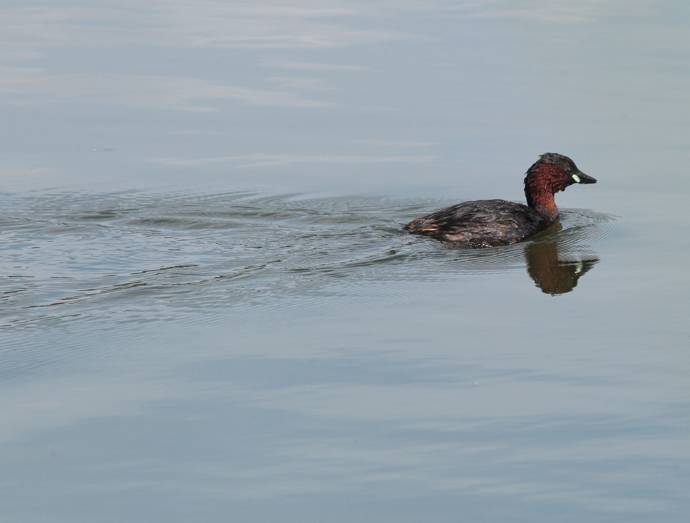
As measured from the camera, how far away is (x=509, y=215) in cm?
1325

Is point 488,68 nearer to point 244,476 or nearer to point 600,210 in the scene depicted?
point 600,210

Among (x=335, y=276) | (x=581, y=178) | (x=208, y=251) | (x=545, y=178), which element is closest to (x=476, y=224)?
(x=545, y=178)

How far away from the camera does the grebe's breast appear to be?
1289cm

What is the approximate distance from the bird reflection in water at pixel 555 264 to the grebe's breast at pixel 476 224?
241 mm

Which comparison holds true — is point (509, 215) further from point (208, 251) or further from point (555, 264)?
point (208, 251)

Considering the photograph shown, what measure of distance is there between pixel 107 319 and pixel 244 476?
3223 mm

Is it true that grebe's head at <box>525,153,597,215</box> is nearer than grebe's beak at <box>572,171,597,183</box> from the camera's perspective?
Yes

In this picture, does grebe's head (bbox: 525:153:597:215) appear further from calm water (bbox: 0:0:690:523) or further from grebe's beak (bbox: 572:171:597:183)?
calm water (bbox: 0:0:690:523)

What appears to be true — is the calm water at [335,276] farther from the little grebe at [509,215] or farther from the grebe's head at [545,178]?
the grebe's head at [545,178]

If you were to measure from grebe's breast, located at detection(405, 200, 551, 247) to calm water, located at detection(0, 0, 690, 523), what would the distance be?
228 mm

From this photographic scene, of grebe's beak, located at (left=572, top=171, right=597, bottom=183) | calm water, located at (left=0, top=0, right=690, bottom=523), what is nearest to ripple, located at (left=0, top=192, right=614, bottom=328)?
calm water, located at (left=0, top=0, right=690, bottom=523)

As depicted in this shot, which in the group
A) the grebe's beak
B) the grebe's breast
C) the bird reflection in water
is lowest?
the bird reflection in water

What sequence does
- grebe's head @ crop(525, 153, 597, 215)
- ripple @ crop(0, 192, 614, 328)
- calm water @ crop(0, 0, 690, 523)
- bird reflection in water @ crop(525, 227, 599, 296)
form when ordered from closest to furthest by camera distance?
calm water @ crop(0, 0, 690, 523) < ripple @ crop(0, 192, 614, 328) < bird reflection in water @ crop(525, 227, 599, 296) < grebe's head @ crop(525, 153, 597, 215)

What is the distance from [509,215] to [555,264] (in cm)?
115
